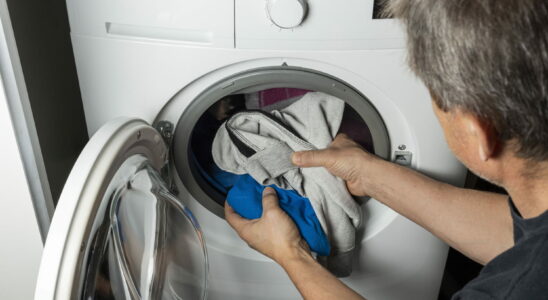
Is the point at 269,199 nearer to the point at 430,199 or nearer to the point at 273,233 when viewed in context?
the point at 273,233

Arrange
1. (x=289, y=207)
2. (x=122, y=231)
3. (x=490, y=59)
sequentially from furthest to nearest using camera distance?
(x=289, y=207)
(x=122, y=231)
(x=490, y=59)


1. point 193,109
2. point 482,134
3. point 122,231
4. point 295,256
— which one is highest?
point 482,134

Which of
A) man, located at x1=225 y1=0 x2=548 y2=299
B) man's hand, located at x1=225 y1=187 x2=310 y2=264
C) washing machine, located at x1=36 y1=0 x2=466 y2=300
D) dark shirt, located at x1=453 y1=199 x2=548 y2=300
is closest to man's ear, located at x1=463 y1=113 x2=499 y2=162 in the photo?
man, located at x1=225 y1=0 x2=548 y2=299

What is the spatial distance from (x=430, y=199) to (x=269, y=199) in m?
0.30

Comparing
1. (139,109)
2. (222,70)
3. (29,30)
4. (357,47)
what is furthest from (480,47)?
(29,30)

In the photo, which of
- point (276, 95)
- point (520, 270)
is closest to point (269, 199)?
point (276, 95)

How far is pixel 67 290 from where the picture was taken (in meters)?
0.61

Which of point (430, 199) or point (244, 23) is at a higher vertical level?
point (244, 23)

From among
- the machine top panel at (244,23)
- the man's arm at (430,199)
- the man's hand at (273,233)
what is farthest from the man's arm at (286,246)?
the machine top panel at (244,23)

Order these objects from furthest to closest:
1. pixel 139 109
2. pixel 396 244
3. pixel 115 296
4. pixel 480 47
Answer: pixel 396 244 → pixel 139 109 → pixel 115 296 → pixel 480 47

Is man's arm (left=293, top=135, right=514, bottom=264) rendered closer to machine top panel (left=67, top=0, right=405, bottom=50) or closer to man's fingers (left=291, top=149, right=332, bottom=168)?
man's fingers (left=291, top=149, right=332, bottom=168)

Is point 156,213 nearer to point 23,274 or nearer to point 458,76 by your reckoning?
point 23,274

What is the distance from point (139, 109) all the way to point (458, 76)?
1.85ft

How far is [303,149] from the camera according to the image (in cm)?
102
